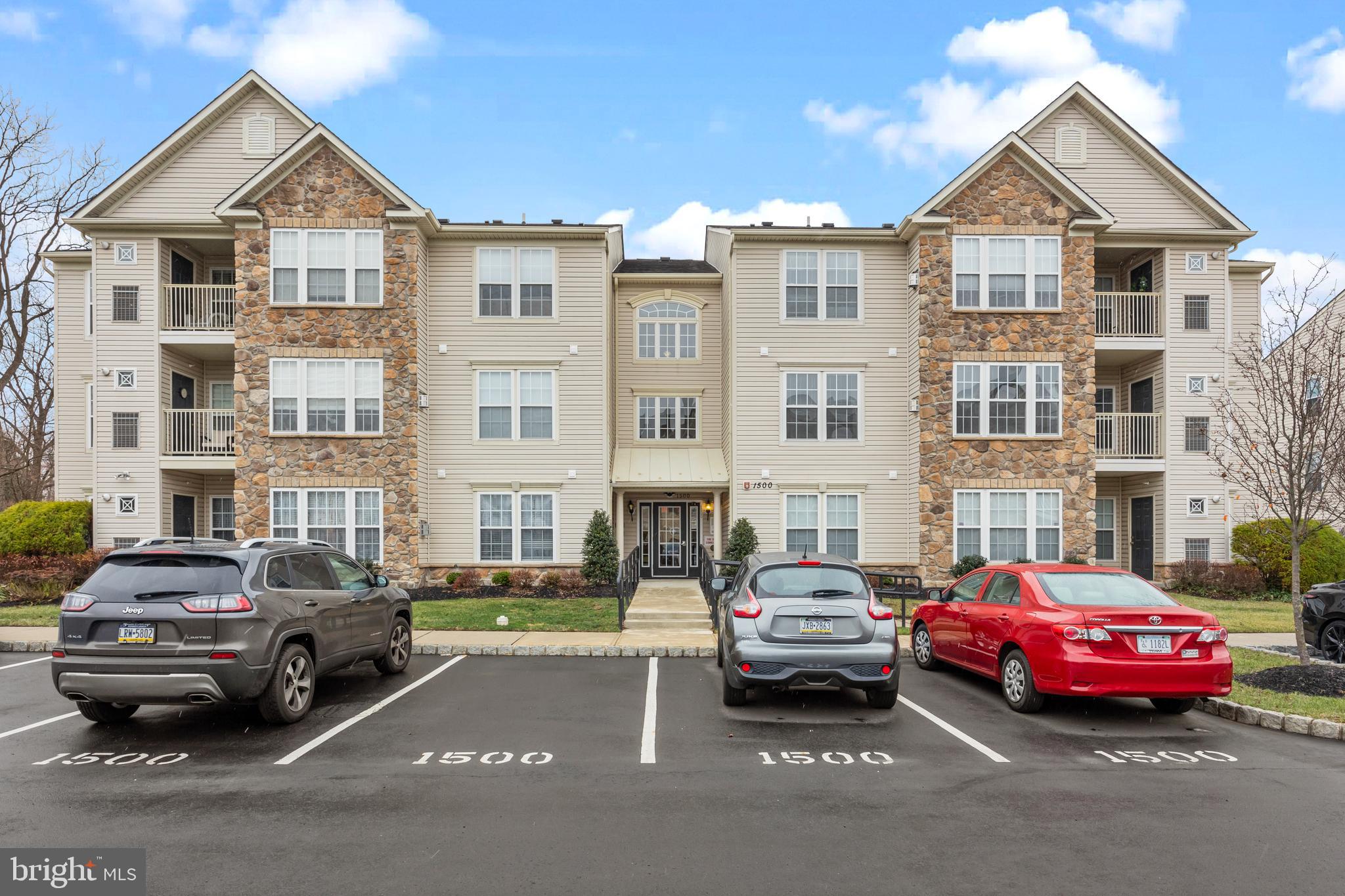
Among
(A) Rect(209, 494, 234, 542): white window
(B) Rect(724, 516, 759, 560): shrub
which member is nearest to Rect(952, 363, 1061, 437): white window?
(B) Rect(724, 516, 759, 560): shrub

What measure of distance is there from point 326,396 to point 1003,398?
54.6 feet

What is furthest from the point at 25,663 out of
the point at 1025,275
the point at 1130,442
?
the point at 1130,442

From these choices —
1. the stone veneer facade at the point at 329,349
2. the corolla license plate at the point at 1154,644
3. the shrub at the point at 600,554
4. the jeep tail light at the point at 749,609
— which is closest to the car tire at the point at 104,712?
the jeep tail light at the point at 749,609

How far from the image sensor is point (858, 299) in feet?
66.0

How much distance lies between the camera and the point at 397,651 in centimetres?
1045

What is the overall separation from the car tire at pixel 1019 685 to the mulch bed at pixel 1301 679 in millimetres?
3057

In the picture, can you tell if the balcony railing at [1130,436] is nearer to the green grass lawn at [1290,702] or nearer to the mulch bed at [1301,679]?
the mulch bed at [1301,679]

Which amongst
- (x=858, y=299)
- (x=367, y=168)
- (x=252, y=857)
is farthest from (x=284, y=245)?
(x=252, y=857)

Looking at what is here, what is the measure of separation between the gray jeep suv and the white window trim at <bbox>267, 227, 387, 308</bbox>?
1227cm

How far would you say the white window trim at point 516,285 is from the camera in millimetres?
20156

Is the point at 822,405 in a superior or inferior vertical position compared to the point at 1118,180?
inferior

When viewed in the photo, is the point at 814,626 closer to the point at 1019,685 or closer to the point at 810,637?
the point at 810,637

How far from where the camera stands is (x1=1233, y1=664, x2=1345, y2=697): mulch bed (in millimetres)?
9000

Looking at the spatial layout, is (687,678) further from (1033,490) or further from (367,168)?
(367,168)
